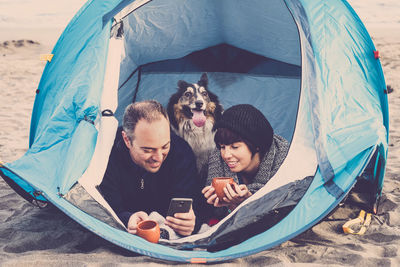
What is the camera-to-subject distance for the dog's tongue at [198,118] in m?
3.67

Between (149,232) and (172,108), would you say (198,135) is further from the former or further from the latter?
(149,232)

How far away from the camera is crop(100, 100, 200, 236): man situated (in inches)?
95.9

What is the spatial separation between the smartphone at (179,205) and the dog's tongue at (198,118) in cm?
141

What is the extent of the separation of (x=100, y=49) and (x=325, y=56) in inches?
54.6

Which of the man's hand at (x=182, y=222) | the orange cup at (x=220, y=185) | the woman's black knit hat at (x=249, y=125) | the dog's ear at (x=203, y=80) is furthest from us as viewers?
the dog's ear at (x=203, y=80)

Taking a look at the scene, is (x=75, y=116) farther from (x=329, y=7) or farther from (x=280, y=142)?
(x=329, y=7)

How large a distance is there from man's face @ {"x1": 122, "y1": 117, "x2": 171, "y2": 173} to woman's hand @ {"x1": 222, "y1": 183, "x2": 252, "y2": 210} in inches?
16.6

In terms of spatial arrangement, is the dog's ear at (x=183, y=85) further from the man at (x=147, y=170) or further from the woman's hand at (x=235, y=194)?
the woman's hand at (x=235, y=194)

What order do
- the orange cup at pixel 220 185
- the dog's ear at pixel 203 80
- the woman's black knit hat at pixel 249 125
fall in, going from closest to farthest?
the orange cup at pixel 220 185 < the woman's black knit hat at pixel 249 125 < the dog's ear at pixel 203 80

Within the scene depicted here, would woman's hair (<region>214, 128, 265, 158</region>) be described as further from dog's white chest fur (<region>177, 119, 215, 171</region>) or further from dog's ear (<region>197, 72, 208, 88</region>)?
dog's ear (<region>197, 72, 208, 88</region>)

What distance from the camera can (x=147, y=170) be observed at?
259 cm

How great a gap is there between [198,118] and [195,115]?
0.04 meters

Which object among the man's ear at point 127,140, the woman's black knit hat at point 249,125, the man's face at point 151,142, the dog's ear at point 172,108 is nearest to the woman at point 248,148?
the woman's black knit hat at point 249,125

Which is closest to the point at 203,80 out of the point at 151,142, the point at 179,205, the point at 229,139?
the point at 229,139
